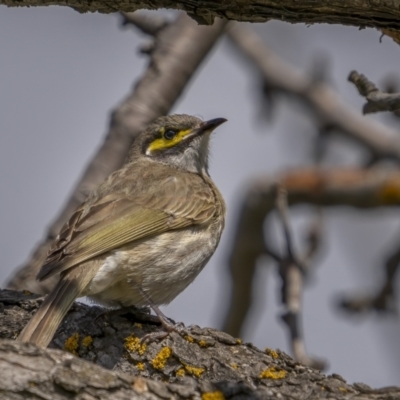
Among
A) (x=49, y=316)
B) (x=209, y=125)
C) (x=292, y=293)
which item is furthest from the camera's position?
(x=209, y=125)

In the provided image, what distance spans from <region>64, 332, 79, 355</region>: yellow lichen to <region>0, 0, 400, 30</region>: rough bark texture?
7.21ft

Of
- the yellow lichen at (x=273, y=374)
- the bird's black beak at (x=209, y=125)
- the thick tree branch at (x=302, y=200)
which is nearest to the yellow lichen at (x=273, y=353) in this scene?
the yellow lichen at (x=273, y=374)

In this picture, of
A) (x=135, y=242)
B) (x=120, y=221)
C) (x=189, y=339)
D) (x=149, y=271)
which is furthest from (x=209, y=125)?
(x=189, y=339)

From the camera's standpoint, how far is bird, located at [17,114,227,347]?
604 centimetres

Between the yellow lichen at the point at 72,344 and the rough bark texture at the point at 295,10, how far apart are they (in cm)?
220

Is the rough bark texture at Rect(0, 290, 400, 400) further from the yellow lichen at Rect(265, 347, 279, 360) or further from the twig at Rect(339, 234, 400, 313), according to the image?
the twig at Rect(339, 234, 400, 313)

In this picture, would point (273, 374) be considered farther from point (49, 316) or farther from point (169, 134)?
point (169, 134)

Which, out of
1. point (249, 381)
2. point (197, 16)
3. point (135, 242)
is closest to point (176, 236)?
point (135, 242)

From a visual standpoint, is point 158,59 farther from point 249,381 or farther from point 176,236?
point 249,381

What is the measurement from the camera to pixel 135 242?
21.4 ft

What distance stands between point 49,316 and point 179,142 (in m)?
2.91

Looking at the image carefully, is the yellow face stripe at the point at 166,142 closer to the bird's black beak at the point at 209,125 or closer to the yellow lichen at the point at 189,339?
the bird's black beak at the point at 209,125

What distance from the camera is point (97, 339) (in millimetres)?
5875

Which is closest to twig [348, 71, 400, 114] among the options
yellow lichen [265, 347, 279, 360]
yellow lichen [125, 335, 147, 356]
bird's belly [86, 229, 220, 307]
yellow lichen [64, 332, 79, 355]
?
yellow lichen [265, 347, 279, 360]
